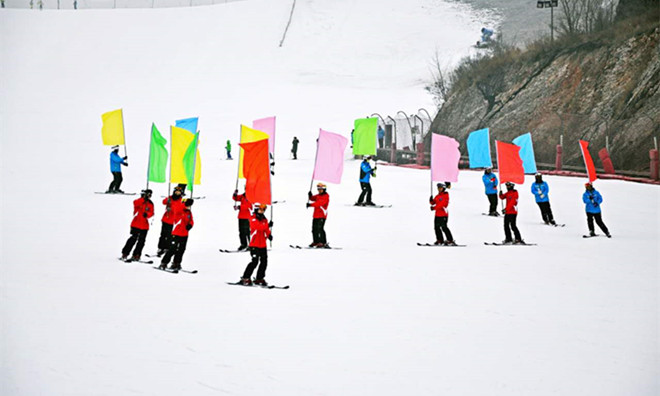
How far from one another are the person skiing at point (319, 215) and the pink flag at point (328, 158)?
1.75 metres

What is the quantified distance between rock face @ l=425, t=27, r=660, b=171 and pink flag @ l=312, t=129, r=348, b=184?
56.4ft

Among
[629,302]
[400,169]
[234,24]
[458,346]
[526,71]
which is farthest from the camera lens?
[234,24]

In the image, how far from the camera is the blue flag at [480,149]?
21.5 m

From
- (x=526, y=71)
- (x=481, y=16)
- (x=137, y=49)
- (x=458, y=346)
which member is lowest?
(x=458, y=346)

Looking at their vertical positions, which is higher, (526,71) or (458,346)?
(526,71)

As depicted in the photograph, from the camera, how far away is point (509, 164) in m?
18.9

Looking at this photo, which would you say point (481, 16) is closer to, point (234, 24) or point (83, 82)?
point (234, 24)

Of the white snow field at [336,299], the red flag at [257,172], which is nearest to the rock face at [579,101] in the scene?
the white snow field at [336,299]

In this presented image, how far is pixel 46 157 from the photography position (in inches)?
1640

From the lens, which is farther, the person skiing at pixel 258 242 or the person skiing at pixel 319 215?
the person skiing at pixel 319 215

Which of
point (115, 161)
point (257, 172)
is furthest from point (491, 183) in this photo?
point (115, 161)

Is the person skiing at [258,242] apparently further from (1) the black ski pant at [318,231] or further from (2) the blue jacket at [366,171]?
(2) the blue jacket at [366,171]

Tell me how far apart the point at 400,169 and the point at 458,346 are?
3100 cm

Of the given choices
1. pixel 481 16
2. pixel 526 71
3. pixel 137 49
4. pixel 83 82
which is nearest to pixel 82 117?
pixel 83 82
